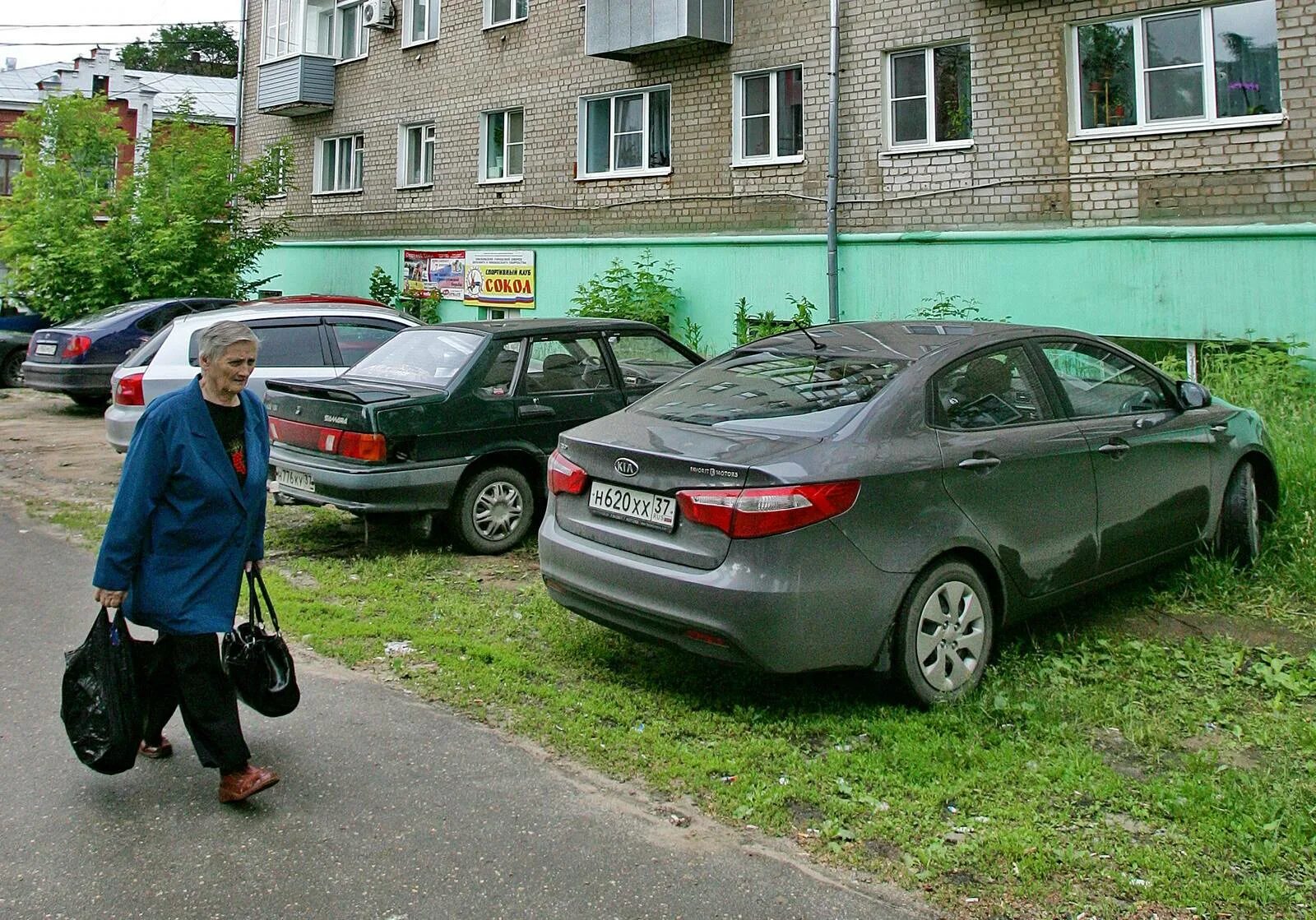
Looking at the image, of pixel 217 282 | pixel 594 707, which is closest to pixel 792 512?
pixel 594 707

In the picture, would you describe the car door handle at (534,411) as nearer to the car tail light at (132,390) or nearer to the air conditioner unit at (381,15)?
the car tail light at (132,390)

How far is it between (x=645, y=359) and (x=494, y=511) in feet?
5.90

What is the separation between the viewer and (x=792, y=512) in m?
4.69

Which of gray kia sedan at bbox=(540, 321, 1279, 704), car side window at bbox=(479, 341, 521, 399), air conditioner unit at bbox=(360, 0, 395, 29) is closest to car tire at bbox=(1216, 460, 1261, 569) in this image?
gray kia sedan at bbox=(540, 321, 1279, 704)

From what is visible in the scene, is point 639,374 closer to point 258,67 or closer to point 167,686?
point 167,686

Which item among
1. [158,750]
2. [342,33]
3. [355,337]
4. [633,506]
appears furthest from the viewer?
[342,33]

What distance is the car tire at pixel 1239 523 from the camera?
22.6ft

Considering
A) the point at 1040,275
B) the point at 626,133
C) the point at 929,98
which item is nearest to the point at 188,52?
the point at 626,133

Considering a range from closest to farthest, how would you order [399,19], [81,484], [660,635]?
[660,635] → [81,484] → [399,19]

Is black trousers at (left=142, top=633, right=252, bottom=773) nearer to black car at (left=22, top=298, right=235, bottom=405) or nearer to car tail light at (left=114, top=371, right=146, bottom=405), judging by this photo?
car tail light at (left=114, top=371, right=146, bottom=405)

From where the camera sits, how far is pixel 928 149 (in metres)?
14.5

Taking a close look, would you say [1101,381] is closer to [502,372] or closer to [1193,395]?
[1193,395]

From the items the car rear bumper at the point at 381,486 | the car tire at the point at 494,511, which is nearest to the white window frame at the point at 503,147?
the car tire at the point at 494,511

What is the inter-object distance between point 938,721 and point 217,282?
18.3 metres
